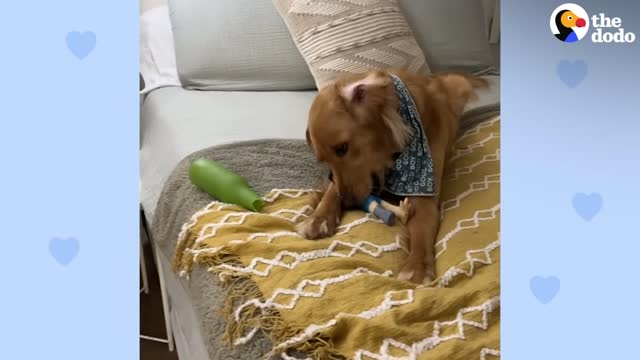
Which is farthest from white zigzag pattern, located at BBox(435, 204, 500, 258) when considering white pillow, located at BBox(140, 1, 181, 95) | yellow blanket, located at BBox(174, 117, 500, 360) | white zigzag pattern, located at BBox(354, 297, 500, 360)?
white pillow, located at BBox(140, 1, 181, 95)

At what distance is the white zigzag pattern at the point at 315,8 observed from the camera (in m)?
1.72

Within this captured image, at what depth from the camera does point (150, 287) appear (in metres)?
1.73

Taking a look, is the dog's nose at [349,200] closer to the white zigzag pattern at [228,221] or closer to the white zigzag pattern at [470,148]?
the white zigzag pattern at [228,221]

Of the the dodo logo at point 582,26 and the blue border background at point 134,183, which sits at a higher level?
the the dodo logo at point 582,26

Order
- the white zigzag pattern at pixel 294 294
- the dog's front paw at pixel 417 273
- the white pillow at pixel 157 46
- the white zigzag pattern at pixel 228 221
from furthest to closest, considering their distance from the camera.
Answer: the white pillow at pixel 157 46 < the white zigzag pattern at pixel 228 221 < the dog's front paw at pixel 417 273 < the white zigzag pattern at pixel 294 294

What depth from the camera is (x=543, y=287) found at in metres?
0.47

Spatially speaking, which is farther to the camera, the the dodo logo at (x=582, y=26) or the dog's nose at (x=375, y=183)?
the dog's nose at (x=375, y=183)

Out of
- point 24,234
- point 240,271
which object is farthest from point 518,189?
point 240,271

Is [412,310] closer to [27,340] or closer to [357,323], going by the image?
[357,323]

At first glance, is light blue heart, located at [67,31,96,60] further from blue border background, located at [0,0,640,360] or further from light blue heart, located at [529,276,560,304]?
light blue heart, located at [529,276,560,304]

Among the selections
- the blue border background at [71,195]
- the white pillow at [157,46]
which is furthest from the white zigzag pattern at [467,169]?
the blue border background at [71,195]

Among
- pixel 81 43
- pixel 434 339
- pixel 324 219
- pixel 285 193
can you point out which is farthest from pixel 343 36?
pixel 81 43

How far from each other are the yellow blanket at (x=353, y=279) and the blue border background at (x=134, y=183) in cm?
43

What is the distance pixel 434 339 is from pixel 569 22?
549 mm
